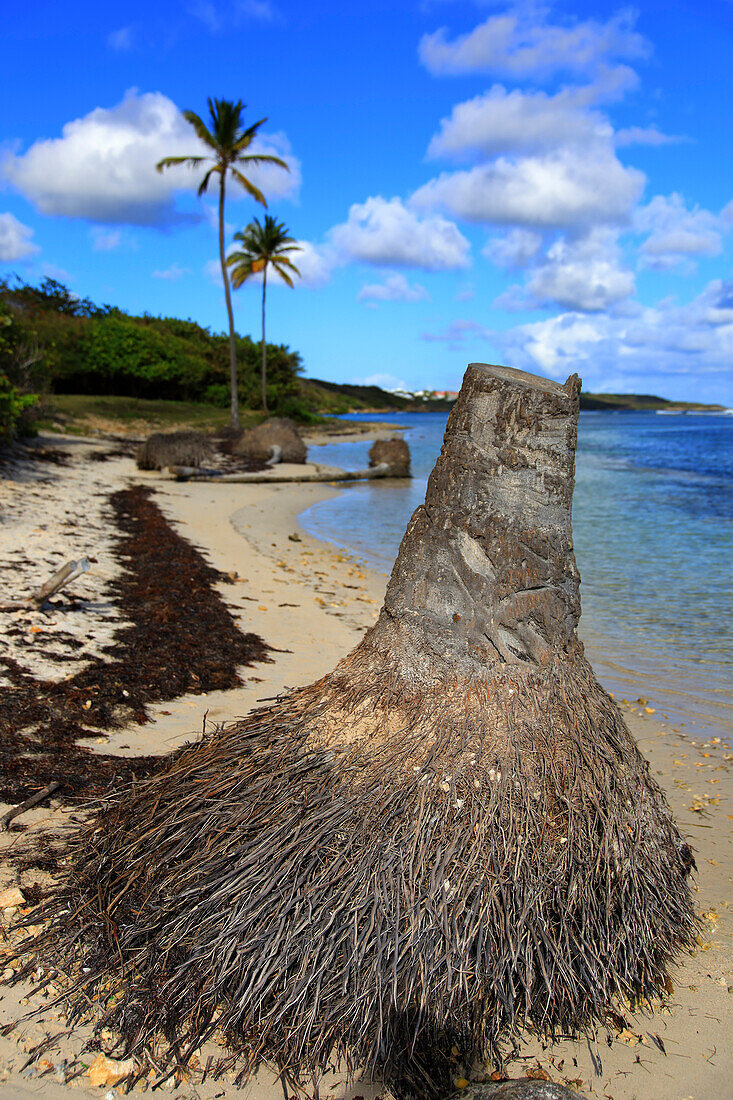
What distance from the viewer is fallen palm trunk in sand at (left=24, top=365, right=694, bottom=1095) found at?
2604mm

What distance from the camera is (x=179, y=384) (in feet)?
167

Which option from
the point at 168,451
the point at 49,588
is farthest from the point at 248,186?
the point at 49,588

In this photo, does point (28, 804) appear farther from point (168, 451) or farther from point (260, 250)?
point (260, 250)

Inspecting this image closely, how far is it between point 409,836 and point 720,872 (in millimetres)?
2266

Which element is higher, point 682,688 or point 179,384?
point 179,384

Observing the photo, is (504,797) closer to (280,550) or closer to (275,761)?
(275,761)

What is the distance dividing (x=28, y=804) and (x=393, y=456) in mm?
26340

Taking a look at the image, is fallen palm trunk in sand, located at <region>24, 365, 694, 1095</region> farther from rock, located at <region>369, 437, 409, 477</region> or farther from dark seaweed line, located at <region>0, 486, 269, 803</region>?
rock, located at <region>369, 437, 409, 477</region>

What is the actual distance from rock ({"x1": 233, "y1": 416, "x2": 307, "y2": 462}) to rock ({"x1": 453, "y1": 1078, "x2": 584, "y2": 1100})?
91.5 feet

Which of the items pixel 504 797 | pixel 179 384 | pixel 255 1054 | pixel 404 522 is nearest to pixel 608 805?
pixel 504 797

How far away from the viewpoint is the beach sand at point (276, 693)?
264 cm

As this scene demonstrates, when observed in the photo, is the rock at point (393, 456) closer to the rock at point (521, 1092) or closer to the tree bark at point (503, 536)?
the tree bark at point (503, 536)

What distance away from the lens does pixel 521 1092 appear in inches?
91.5

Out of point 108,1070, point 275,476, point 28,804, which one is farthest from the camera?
point 275,476
